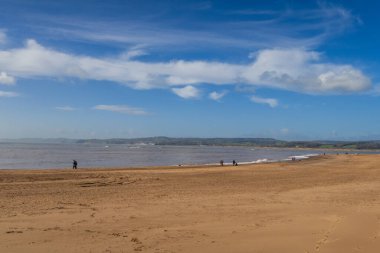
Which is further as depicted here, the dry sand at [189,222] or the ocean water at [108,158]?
the ocean water at [108,158]

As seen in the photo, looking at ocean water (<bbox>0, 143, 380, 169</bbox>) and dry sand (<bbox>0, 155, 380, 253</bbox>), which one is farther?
ocean water (<bbox>0, 143, 380, 169</bbox>)

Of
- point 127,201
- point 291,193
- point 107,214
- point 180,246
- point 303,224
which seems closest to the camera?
point 180,246

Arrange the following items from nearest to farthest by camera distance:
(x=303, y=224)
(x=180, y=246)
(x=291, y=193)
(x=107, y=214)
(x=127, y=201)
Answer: (x=180, y=246), (x=303, y=224), (x=107, y=214), (x=127, y=201), (x=291, y=193)

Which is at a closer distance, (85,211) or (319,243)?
(319,243)

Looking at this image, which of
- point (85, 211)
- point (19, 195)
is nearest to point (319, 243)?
point (85, 211)

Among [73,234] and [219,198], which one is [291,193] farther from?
[73,234]

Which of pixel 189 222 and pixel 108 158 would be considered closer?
pixel 189 222

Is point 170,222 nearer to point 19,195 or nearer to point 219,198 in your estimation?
point 219,198

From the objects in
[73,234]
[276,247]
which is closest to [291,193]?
[276,247]

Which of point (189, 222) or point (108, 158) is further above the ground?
point (189, 222)

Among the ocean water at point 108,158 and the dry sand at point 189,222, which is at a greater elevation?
the dry sand at point 189,222

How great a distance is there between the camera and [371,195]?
2005 centimetres

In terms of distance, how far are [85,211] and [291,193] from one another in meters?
11.4

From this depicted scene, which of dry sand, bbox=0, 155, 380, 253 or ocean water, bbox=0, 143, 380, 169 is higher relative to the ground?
dry sand, bbox=0, 155, 380, 253
